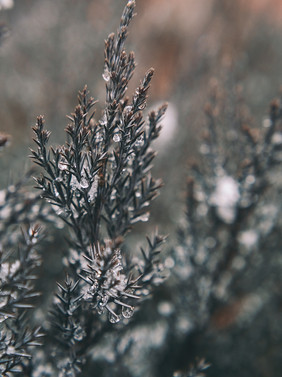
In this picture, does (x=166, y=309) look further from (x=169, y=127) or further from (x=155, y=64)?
(x=155, y=64)

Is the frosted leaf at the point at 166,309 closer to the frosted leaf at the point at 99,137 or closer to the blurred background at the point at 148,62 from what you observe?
the blurred background at the point at 148,62

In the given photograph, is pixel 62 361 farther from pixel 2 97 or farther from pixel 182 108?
pixel 2 97

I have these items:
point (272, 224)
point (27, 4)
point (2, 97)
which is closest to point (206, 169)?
point (272, 224)

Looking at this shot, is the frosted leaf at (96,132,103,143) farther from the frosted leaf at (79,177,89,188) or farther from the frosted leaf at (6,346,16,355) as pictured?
the frosted leaf at (6,346,16,355)

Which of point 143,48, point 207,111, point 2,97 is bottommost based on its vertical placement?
point 207,111

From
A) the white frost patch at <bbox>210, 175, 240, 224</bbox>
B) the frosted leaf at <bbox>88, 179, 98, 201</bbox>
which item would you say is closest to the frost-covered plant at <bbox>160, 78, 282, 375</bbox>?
the white frost patch at <bbox>210, 175, 240, 224</bbox>

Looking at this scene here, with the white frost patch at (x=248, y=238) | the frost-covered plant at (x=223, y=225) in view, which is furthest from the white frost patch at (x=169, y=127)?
the white frost patch at (x=248, y=238)

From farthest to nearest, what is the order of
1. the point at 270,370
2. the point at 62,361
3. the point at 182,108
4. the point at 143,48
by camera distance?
the point at 143,48 → the point at 182,108 → the point at 270,370 → the point at 62,361
